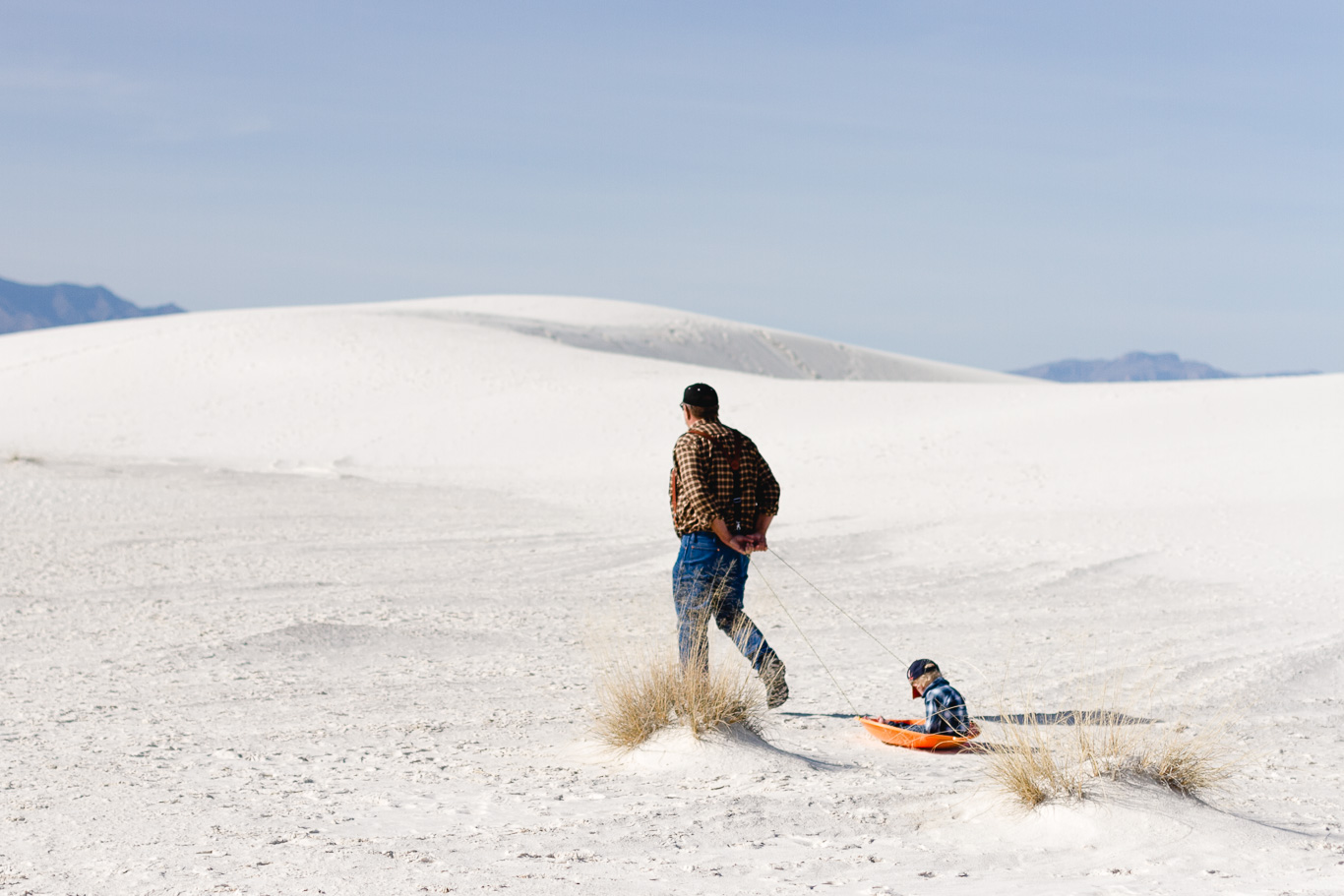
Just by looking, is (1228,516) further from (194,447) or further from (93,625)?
(194,447)

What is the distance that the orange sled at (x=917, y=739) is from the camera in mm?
5549

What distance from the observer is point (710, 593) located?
19.1 feet

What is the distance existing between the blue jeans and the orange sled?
63 centimetres

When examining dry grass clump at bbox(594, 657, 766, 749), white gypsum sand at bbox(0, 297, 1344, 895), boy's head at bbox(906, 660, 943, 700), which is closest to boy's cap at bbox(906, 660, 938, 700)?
boy's head at bbox(906, 660, 943, 700)

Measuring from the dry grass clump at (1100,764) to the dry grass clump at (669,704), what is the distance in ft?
3.88

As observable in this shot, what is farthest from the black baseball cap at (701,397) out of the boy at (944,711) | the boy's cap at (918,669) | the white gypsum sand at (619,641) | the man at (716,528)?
the boy at (944,711)

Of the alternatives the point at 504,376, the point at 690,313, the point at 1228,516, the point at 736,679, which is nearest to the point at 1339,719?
the point at 736,679

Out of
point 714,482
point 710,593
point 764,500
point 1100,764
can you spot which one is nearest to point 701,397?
point 714,482

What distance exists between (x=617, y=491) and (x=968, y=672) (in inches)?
498

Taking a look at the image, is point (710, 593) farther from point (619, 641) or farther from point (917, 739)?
point (619, 641)

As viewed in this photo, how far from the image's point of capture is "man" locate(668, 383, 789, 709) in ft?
18.9

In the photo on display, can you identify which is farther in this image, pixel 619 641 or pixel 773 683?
pixel 619 641

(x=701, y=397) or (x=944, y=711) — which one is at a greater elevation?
(x=701, y=397)

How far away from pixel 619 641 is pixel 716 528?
2464 mm
